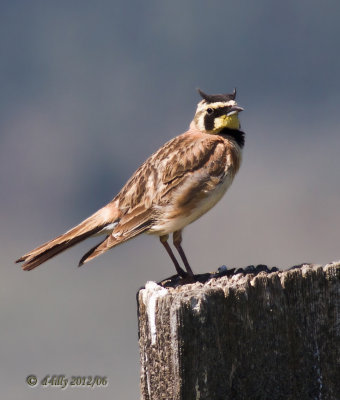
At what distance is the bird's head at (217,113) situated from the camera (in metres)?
9.80

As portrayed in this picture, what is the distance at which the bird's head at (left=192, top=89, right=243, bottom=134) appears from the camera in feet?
32.1

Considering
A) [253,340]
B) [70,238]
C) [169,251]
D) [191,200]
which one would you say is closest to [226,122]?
A: [191,200]

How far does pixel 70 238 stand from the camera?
8492 millimetres

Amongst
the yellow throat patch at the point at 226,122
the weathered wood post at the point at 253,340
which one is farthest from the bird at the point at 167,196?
the weathered wood post at the point at 253,340

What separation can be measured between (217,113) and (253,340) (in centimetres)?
537

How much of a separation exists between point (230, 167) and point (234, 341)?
4.60 meters

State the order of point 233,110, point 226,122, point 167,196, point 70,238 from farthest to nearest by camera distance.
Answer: point 226,122
point 233,110
point 167,196
point 70,238

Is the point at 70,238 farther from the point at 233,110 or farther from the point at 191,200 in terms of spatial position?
the point at 233,110

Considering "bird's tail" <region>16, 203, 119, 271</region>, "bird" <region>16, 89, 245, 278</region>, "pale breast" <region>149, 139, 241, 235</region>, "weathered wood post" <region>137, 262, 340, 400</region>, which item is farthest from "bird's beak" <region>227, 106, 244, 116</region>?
"weathered wood post" <region>137, 262, 340, 400</region>

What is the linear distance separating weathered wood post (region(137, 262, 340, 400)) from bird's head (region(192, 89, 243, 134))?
16.3ft

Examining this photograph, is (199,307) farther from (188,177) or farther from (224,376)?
(188,177)

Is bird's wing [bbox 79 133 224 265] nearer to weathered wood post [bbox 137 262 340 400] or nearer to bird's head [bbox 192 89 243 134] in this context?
bird's head [bbox 192 89 243 134]

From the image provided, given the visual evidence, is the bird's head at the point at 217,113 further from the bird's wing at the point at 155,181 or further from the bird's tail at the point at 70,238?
the bird's tail at the point at 70,238

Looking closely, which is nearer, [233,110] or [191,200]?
[191,200]
